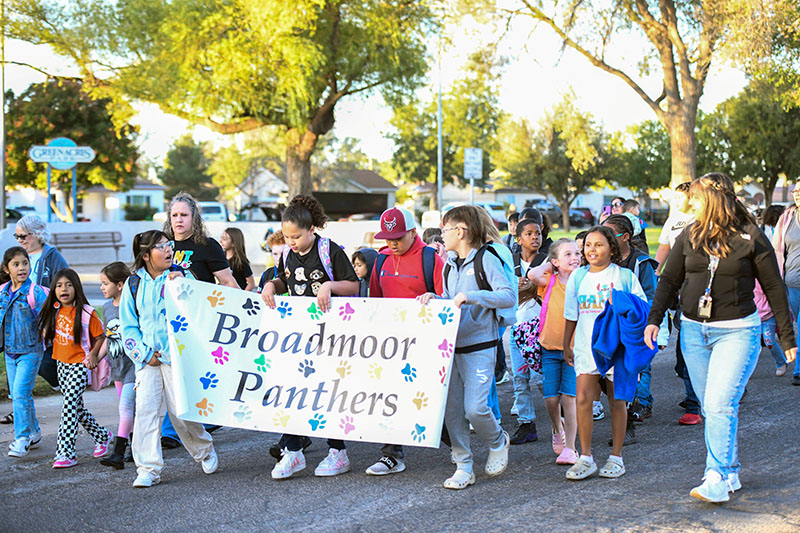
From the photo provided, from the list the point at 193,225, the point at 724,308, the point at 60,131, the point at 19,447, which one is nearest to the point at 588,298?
the point at 724,308

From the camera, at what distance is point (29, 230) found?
762cm

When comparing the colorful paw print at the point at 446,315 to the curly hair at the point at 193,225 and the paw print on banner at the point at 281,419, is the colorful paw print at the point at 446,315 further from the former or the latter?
the curly hair at the point at 193,225

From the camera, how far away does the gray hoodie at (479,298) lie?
17.8 feet

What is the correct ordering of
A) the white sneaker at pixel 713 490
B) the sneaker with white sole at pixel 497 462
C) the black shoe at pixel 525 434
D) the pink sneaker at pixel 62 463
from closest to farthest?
1. the white sneaker at pixel 713 490
2. the sneaker with white sole at pixel 497 462
3. the pink sneaker at pixel 62 463
4. the black shoe at pixel 525 434

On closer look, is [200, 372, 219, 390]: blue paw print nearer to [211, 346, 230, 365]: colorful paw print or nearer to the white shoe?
[211, 346, 230, 365]: colorful paw print

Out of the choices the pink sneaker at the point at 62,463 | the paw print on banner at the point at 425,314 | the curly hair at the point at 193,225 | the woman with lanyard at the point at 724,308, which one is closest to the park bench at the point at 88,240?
the curly hair at the point at 193,225

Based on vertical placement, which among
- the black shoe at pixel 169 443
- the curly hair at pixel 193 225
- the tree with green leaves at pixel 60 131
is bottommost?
the black shoe at pixel 169 443

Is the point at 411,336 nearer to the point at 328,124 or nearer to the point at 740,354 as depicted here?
the point at 740,354

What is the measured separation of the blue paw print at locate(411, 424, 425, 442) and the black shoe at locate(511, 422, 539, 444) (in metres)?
1.43

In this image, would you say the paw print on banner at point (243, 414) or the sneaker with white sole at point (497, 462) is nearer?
the sneaker with white sole at point (497, 462)

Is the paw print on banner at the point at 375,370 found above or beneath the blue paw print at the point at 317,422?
above

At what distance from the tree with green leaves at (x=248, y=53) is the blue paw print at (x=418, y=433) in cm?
2098

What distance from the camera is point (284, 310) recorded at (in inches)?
239

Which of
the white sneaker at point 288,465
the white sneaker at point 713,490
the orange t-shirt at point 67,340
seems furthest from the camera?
the orange t-shirt at point 67,340
